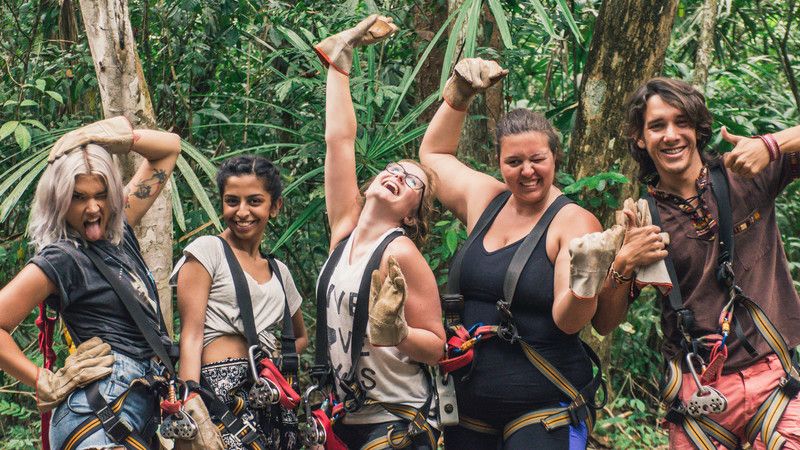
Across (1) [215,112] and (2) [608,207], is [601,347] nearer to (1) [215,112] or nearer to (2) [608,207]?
(2) [608,207]

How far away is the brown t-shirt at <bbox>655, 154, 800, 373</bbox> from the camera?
3.58 metres

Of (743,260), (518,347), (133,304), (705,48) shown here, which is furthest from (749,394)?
(705,48)

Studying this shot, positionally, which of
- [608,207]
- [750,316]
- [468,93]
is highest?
[468,93]

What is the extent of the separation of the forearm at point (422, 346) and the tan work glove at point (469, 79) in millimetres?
1166

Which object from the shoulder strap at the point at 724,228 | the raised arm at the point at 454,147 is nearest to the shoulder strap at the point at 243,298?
the raised arm at the point at 454,147

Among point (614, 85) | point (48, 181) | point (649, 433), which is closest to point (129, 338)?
point (48, 181)

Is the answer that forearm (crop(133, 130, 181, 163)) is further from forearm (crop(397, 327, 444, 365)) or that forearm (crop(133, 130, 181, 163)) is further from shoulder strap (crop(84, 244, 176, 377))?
forearm (crop(397, 327, 444, 365))

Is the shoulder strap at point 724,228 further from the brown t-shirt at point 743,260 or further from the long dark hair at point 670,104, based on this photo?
the long dark hair at point 670,104

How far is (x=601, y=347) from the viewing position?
6242 mm

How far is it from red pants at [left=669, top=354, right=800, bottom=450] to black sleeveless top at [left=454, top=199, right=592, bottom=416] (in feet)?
1.66

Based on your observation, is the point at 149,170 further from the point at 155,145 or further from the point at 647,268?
the point at 647,268

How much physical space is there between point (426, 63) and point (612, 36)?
1.55 metres

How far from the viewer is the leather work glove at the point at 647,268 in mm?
3453

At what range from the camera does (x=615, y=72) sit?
Result: 18.2ft
